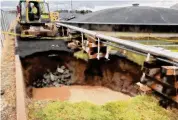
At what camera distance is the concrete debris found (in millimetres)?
10742

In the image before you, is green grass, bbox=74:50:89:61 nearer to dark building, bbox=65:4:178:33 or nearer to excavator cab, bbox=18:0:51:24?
dark building, bbox=65:4:178:33

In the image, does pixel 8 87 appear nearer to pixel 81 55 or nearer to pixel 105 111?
pixel 105 111

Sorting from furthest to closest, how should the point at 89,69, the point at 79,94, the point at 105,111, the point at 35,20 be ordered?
1. the point at 35,20
2. the point at 89,69
3. the point at 79,94
4. the point at 105,111

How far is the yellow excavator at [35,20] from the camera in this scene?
1441 centimetres

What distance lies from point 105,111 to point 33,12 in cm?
1207

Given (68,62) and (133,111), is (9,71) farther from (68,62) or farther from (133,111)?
(133,111)

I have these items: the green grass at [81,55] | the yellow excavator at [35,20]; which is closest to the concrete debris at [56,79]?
the green grass at [81,55]

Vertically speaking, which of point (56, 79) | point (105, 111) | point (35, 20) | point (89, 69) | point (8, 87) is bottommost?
point (56, 79)

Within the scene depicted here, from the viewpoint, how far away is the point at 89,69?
428 inches

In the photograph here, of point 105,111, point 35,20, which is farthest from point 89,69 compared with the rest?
point 35,20

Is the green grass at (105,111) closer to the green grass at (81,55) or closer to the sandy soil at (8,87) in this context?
the sandy soil at (8,87)

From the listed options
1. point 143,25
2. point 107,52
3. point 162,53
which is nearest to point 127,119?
point 162,53

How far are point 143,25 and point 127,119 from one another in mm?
7040

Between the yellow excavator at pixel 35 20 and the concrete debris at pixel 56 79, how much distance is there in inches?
150
